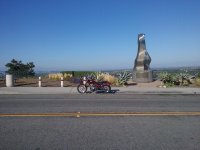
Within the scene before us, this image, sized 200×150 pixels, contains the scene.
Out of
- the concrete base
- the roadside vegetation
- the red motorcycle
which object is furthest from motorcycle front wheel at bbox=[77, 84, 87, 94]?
the concrete base

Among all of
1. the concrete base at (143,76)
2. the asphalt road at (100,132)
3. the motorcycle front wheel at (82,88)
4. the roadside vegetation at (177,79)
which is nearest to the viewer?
the asphalt road at (100,132)

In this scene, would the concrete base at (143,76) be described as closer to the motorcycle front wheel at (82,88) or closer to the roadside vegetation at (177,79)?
the roadside vegetation at (177,79)

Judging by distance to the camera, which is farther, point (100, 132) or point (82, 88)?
point (82, 88)

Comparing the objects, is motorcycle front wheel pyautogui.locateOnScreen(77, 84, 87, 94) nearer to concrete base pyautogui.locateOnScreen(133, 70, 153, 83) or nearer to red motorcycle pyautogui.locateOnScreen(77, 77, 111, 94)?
red motorcycle pyautogui.locateOnScreen(77, 77, 111, 94)

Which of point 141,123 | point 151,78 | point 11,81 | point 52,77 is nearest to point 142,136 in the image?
point 141,123

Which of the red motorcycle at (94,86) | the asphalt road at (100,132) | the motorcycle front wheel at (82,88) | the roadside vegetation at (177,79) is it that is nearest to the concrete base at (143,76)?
the roadside vegetation at (177,79)

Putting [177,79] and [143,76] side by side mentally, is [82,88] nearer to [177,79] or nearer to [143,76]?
[177,79]

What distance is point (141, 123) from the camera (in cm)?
816

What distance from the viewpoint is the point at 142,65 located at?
25906mm


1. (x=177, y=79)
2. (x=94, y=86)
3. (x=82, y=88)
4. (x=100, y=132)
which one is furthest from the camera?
(x=177, y=79)

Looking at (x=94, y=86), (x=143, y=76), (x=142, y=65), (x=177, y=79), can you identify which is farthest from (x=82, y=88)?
(x=142, y=65)

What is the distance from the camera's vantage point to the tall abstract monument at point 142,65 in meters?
25.2

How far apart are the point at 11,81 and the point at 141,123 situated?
15218 millimetres

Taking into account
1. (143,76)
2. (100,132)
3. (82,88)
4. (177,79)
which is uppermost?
(143,76)
